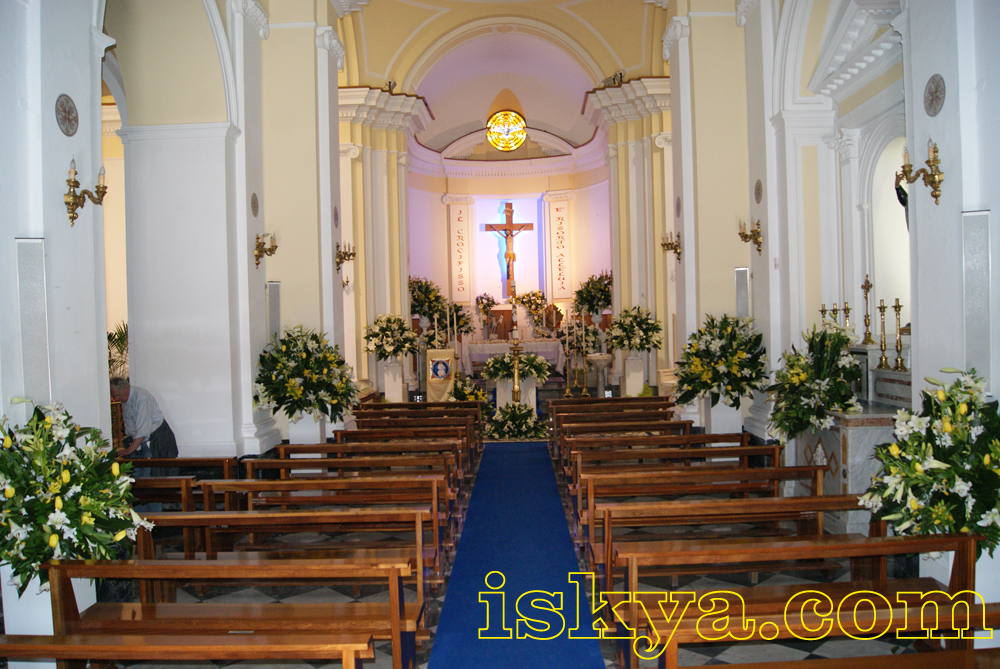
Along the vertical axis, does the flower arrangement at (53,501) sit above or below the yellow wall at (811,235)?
below

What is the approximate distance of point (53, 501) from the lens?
3.22 metres

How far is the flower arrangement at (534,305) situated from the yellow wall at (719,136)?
35.6 ft

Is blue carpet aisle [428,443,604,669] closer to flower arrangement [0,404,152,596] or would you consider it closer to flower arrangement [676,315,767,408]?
flower arrangement [0,404,152,596]

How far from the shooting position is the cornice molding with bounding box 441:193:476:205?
19.7 meters

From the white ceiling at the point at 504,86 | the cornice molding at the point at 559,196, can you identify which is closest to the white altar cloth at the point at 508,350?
the cornice molding at the point at 559,196

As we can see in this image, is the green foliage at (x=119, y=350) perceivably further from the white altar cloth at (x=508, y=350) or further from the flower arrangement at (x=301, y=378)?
the white altar cloth at (x=508, y=350)

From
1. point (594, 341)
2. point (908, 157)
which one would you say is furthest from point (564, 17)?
point (908, 157)

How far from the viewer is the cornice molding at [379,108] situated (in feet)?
41.9

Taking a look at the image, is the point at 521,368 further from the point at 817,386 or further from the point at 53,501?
the point at 53,501

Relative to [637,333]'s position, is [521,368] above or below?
below

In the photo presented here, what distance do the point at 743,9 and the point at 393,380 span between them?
820 centimetres

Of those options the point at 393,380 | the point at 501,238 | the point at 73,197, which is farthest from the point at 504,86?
the point at 73,197

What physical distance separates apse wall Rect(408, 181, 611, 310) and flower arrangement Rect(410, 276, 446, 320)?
1.73m

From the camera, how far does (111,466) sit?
348 cm
